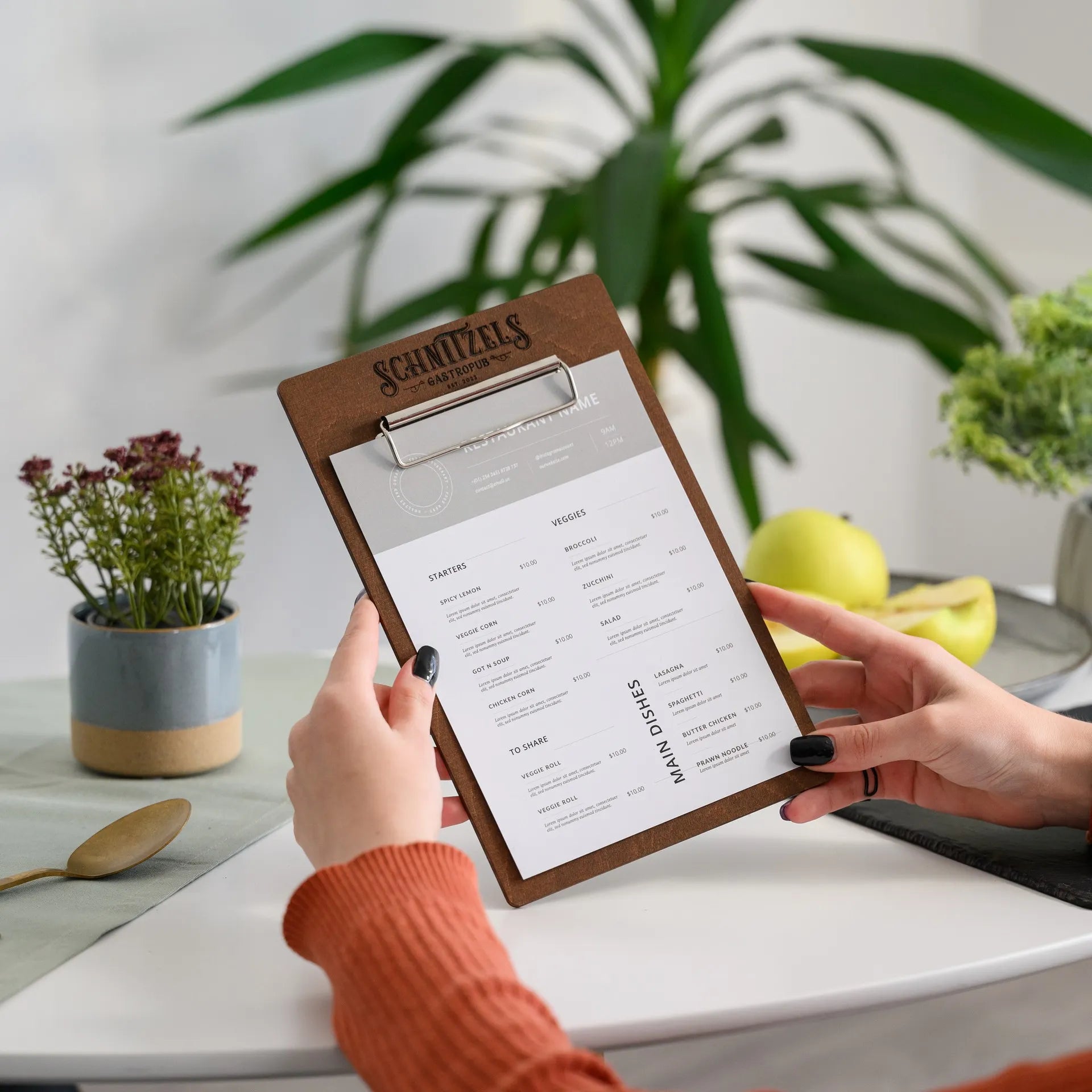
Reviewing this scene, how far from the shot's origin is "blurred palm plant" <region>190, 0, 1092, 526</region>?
147 cm

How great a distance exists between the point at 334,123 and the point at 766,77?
1.03 metres

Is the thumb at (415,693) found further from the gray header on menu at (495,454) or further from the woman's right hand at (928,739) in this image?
the woman's right hand at (928,739)

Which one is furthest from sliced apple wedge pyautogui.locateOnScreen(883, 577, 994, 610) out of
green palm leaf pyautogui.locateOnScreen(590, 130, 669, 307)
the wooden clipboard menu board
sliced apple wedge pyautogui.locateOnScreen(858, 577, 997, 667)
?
green palm leaf pyautogui.locateOnScreen(590, 130, 669, 307)

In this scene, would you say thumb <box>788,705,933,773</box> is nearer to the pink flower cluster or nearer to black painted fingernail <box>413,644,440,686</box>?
black painted fingernail <box>413,644,440,686</box>

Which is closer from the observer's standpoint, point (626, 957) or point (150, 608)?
point (626, 957)

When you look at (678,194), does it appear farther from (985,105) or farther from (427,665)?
(427,665)

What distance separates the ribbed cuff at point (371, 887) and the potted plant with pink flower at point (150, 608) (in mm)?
309

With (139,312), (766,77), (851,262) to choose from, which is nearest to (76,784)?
(139,312)

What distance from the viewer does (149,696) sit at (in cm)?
82

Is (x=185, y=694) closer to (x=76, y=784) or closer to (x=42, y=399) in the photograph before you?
(x=76, y=784)

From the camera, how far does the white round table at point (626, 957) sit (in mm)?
529

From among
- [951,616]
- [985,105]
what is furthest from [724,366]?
[951,616]

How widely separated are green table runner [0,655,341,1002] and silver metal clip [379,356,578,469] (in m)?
0.27

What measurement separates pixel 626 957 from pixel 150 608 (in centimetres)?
44
